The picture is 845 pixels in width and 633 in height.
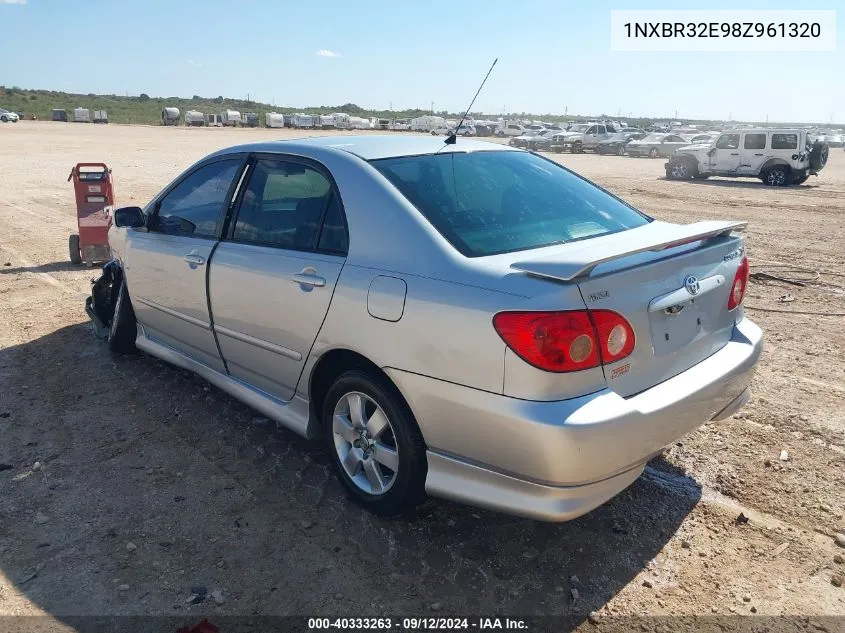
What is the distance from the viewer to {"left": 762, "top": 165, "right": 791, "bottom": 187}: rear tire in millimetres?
20828

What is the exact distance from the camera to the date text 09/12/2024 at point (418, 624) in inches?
107

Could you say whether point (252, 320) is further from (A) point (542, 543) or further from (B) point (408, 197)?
(A) point (542, 543)

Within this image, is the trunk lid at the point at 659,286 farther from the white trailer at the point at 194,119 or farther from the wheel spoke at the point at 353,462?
the white trailer at the point at 194,119

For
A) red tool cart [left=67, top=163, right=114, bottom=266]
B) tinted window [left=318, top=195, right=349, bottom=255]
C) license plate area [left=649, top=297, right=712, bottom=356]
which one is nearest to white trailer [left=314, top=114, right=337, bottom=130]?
red tool cart [left=67, top=163, right=114, bottom=266]

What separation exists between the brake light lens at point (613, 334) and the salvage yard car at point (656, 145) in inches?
1456

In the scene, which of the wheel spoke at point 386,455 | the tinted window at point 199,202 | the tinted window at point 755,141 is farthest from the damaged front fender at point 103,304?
the tinted window at point 755,141

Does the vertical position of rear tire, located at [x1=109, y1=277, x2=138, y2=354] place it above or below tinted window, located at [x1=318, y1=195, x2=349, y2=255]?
below

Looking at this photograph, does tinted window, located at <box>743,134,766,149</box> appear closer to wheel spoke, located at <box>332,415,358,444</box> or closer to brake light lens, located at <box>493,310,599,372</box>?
wheel spoke, located at <box>332,415,358,444</box>

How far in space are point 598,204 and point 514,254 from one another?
0.99 meters

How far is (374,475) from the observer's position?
11.1 ft

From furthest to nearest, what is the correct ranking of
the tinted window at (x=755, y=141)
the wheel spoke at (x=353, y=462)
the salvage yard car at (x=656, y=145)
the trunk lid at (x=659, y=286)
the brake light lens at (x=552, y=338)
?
the salvage yard car at (x=656, y=145), the tinted window at (x=755, y=141), the wheel spoke at (x=353, y=462), the trunk lid at (x=659, y=286), the brake light lens at (x=552, y=338)

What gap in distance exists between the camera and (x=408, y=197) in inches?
129

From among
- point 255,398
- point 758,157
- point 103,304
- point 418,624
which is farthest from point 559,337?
point 758,157

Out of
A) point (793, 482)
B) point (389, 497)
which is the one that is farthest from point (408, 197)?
point (793, 482)
